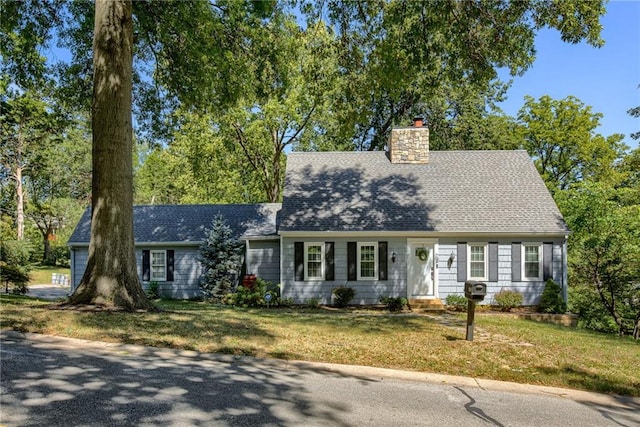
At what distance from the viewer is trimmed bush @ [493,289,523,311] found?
1492cm

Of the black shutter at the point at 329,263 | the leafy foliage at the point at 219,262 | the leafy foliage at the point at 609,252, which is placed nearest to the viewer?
the leafy foliage at the point at 609,252

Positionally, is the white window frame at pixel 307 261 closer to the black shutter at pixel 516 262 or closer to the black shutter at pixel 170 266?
the black shutter at pixel 170 266

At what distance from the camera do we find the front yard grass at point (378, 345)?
6230 mm

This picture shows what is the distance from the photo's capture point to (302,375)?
5629mm

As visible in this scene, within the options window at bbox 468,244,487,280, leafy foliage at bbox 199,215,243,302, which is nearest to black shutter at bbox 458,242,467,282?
window at bbox 468,244,487,280

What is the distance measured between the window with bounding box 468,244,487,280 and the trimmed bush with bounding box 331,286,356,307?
426 cm

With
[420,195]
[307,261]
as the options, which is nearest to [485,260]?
[420,195]

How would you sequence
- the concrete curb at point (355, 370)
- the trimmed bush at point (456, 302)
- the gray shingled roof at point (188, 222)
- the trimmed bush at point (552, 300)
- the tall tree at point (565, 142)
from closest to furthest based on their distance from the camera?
1. the concrete curb at point (355, 370)
2. the trimmed bush at point (552, 300)
3. the trimmed bush at point (456, 302)
4. the gray shingled roof at point (188, 222)
5. the tall tree at point (565, 142)

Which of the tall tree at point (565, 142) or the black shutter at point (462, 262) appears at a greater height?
the tall tree at point (565, 142)

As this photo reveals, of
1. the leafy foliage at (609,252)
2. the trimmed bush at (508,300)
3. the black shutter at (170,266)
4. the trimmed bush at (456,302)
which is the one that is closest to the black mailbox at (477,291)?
the trimmed bush at (456,302)

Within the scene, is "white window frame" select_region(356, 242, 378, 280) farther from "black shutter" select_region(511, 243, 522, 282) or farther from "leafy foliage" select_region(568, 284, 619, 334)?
"leafy foliage" select_region(568, 284, 619, 334)

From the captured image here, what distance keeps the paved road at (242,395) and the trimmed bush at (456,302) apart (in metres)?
9.42

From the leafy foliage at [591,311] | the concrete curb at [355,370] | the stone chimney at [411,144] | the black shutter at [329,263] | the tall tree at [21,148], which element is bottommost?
the leafy foliage at [591,311]

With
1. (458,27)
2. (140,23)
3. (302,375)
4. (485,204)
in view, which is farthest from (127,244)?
(485,204)
